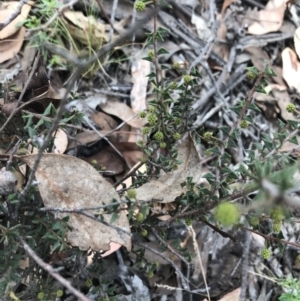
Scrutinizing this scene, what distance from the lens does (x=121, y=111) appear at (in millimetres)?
2344

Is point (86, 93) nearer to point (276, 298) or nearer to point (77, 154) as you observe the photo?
point (77, 154)

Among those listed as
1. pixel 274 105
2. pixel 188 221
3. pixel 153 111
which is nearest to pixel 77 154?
pixel 153 111

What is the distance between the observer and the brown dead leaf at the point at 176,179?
1.68 m

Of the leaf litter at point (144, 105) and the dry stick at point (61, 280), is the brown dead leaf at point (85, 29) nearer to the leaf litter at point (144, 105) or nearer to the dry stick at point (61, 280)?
the leaf litter at point (144, 105)

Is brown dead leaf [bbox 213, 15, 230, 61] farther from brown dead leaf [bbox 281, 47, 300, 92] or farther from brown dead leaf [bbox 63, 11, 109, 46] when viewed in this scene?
brown dead leaf [bbox 63, 11, 109, 46]

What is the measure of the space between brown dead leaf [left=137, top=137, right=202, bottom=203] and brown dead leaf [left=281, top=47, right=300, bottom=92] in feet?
3.27

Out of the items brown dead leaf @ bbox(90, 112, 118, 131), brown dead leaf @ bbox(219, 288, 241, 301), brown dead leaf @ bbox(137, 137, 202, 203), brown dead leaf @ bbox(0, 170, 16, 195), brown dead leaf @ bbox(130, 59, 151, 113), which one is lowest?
brown dead leaf @ bbox(219, 288, 241, 301)

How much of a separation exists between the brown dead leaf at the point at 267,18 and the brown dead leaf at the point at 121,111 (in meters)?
0.86

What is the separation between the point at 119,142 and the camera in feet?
7.25

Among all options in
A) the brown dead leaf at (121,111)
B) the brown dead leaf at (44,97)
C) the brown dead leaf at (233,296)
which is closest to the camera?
the brown dead leaf at (44,97)

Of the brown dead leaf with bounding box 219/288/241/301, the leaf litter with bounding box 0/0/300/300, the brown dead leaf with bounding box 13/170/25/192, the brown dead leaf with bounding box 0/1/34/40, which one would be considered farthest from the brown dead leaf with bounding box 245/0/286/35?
the brown dead leaf with bounding box 13/170/25/192

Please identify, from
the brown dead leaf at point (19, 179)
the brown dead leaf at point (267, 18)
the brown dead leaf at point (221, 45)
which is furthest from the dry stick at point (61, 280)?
the brown dead leaf at point (267, 18)

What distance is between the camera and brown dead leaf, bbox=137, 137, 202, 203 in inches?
66.3

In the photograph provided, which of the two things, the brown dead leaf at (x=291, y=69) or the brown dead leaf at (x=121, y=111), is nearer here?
the brown dead leaf at (x=121, y=111)
